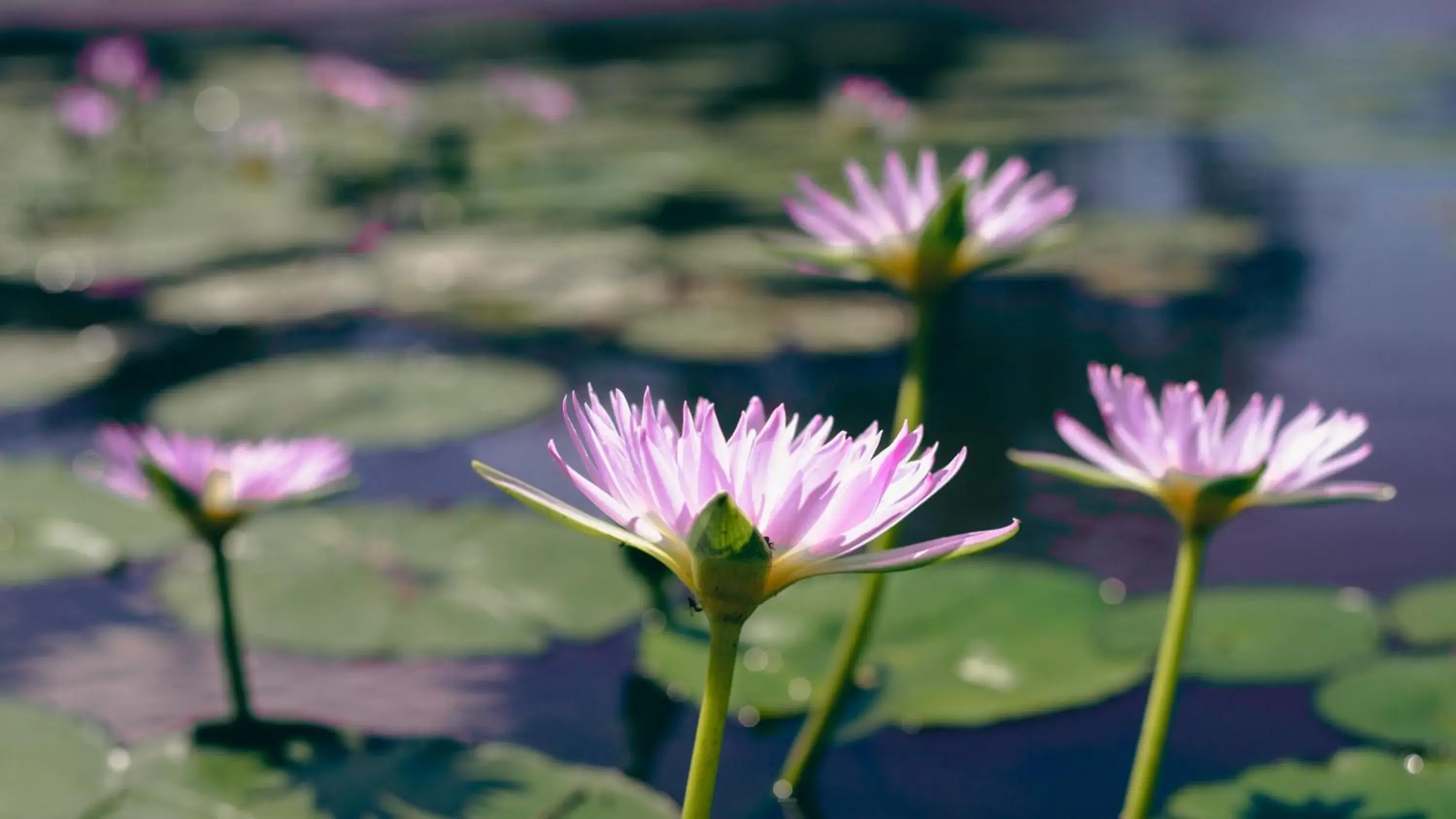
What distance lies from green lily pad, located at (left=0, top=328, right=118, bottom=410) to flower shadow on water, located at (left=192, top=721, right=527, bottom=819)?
4.83ft

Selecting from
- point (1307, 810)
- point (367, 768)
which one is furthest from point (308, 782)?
point (1307, 810)

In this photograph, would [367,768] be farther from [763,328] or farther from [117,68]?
[117,68]

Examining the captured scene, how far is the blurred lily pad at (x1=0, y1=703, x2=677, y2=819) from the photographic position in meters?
1.10

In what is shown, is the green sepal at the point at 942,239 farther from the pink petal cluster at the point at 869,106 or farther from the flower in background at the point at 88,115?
the flower in background at the point at 88,115

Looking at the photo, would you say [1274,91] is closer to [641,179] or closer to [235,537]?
[641,179]

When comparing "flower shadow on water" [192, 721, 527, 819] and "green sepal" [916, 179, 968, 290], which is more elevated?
"green sepal" [916, 179, 968, 290]

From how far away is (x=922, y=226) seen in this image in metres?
1.17

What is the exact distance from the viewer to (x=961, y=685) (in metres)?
1.41

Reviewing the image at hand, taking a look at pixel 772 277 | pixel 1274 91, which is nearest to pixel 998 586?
pixel 772 277

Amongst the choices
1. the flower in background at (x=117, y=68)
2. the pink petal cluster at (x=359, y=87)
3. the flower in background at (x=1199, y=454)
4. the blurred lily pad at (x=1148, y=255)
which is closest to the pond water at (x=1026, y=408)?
the blurred lily pad at (x=1148, y=255)

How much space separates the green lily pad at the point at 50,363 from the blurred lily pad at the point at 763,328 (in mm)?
1053

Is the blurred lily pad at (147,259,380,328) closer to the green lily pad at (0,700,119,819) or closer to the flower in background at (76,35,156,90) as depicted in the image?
the flower in background at (76,35,156,90)

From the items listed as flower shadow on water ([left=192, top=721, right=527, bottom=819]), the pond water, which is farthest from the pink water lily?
the pond water

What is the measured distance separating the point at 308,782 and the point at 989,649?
0.73 m
